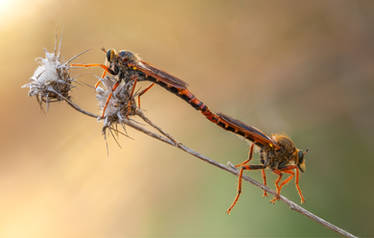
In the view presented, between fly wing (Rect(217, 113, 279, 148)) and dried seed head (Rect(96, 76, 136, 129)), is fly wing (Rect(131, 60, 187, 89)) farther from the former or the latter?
fly wing (Rect(217, 113, 279, 148))

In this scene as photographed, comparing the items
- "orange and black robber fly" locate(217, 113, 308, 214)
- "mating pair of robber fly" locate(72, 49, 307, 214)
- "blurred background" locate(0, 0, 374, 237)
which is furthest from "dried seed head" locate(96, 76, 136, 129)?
"blurred background" locate(0, 0, 374, 237)

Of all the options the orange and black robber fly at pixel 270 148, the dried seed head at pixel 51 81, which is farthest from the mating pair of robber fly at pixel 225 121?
the dried seed head at pixel 51 81

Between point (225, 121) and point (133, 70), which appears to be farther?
point (225, 121)

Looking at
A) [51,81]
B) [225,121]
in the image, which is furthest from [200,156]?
[51,81]

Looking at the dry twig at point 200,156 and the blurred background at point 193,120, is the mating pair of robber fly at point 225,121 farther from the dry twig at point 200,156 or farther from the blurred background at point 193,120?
the blurred background at point 193,120

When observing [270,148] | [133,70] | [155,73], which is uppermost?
[270,148]

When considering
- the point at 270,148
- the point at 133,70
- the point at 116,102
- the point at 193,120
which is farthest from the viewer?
the point at 193,120

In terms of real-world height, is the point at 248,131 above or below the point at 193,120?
below

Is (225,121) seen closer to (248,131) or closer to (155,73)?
(248,131)
